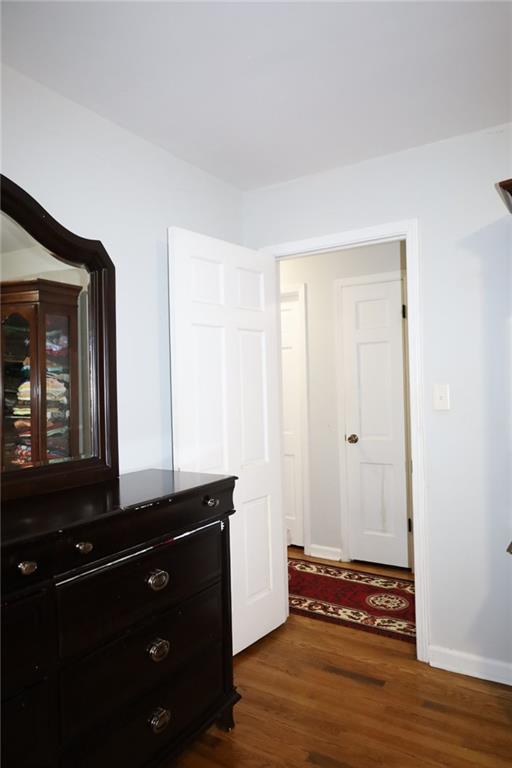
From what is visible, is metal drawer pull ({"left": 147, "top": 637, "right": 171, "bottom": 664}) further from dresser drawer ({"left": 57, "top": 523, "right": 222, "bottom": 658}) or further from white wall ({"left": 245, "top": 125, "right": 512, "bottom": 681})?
white wall ({"left": 245, "top": 125, "right": 512, "bottom": 681})

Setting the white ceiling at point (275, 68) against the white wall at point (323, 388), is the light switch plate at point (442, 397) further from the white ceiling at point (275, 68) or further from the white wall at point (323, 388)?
the white wall at point (323, 388)

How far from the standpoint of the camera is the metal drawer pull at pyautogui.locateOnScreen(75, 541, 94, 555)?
1.39m

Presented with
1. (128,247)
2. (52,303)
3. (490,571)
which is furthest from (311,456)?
(52,303)

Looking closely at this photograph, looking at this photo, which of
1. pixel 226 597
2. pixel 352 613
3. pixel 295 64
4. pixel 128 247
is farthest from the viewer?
pixel 352 613

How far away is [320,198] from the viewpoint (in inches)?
110

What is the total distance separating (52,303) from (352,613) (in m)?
2.37

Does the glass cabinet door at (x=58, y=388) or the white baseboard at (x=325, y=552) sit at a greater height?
the glass cabinet door at (x=58, y=388)

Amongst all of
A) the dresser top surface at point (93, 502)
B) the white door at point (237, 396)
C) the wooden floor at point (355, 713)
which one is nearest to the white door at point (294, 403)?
the white door at point (237, 396)

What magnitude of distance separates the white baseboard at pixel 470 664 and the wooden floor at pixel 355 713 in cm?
4

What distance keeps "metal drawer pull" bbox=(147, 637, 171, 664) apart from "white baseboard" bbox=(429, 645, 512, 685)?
143 cm

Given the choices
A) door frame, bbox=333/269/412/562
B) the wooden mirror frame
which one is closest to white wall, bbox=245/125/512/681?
door frame, bbox=333/269/412/562

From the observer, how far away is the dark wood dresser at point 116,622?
127 cm

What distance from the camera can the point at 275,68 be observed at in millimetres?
1838

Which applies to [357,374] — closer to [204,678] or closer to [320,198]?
[320,198]
